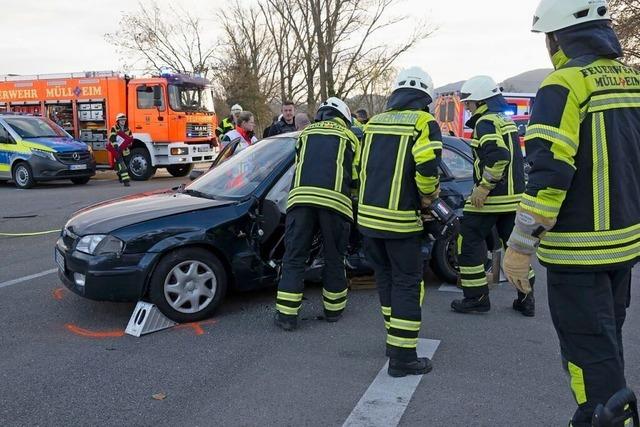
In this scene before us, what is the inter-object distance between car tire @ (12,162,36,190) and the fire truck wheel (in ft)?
9.80

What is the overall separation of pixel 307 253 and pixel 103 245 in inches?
60.1

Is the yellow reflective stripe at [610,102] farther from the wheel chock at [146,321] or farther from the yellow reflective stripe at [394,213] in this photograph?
the wheel chock at [146,321]

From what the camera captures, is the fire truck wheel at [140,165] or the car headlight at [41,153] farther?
the fire truck wheel at [140,165]

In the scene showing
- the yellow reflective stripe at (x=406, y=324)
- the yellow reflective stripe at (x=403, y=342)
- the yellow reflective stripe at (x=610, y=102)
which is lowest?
the yellow reflective stripe at (x=403, y=342)

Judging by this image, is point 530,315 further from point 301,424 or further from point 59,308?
point 59,308

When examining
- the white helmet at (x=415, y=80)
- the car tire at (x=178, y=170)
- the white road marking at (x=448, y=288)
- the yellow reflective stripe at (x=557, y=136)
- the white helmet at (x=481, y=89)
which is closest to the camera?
the yellow reflective stripe at (x=557, y=136)

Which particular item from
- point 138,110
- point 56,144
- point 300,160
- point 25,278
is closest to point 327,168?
point 300,160

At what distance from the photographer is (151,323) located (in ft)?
14.2

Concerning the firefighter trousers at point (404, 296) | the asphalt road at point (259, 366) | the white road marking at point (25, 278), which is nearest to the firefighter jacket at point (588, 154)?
the asphalt road at point (259, 366)

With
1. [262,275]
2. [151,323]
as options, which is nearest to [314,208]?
[262,275]

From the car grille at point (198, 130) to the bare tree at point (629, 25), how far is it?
1542 cm

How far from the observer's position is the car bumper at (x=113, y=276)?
428cm

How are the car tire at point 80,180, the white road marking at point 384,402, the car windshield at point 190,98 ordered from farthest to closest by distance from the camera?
the car windshield at point 190,98 → the car tire at point 80,180 → the white road marking at point 384,402

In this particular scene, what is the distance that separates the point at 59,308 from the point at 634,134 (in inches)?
176
